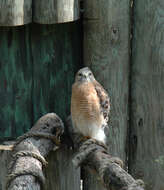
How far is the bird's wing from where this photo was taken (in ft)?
17.4

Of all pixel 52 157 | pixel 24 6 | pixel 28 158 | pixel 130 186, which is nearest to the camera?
pixel 130 186

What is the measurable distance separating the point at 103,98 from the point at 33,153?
1.06 meters

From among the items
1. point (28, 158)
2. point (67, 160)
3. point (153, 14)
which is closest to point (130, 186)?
point (28, 158)

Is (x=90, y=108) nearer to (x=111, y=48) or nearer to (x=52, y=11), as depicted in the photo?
(x=111, y=48)

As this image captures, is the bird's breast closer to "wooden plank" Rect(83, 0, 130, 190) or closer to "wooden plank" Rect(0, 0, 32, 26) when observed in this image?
"wooden plank" Rect(83, 0, 130, 190)

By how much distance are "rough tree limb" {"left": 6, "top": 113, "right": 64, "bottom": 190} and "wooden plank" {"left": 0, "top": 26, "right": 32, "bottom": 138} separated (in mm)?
403

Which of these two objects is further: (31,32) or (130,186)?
(31,32)

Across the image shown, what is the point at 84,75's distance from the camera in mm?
5191

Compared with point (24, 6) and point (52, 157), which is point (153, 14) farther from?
point (52, 157)

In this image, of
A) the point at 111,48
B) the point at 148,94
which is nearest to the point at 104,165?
the point at 148,94

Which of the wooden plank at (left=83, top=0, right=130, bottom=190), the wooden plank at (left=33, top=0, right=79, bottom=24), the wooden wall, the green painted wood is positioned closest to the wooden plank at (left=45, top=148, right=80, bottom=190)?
the wooden wall

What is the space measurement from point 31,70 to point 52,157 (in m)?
0.85

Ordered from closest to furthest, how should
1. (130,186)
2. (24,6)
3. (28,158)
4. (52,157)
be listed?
(130,186) → (28,158) → (24,6) → (52,157)

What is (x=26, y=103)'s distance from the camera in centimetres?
551
